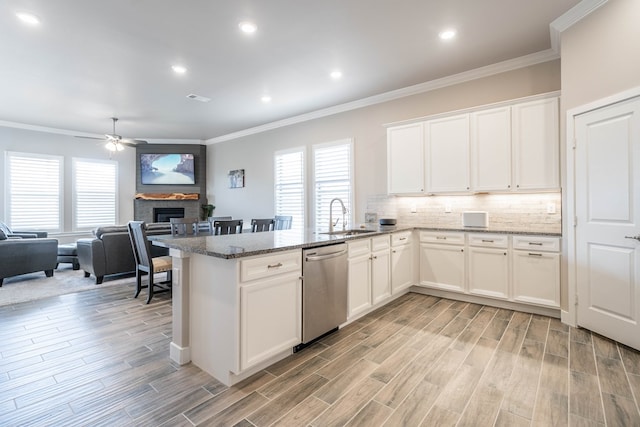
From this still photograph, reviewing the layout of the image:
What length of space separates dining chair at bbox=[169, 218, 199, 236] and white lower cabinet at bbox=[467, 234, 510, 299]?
13.3ft

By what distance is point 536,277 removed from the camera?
3477mm

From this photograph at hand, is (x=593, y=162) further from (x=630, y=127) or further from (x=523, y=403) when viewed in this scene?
(x=523, y=403)

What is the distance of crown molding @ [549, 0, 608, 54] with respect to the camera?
283cm

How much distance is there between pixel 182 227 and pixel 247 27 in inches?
120

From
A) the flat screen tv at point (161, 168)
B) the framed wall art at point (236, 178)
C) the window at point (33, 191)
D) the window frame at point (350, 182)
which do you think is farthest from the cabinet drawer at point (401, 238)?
the window at point (33, 191)

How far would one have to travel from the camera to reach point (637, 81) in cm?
257

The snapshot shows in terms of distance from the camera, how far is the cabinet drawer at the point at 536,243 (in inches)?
133

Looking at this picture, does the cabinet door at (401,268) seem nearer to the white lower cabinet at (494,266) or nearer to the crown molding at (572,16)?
the white lower cabinet at (494,266)

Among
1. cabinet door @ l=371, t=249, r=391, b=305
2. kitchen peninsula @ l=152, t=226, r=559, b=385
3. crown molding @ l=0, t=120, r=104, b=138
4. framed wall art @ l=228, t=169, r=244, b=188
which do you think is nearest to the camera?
kitchen peninsula @ l=152, t=226, r=559, b=385

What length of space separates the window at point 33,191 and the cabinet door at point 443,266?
8349mm

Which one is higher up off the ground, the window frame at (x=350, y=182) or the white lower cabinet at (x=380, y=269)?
the window frame at (x=350, y=182)

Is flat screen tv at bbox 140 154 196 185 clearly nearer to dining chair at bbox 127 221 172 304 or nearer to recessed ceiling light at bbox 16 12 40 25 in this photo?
dining chair at bbox 127 221 172 304

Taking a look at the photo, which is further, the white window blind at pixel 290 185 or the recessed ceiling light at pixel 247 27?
the white window blind at pixel 290 185

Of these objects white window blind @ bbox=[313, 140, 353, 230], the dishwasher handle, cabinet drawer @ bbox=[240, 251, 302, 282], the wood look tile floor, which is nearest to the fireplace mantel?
white window blind @ bbox=[313, 140, 353, 230]
